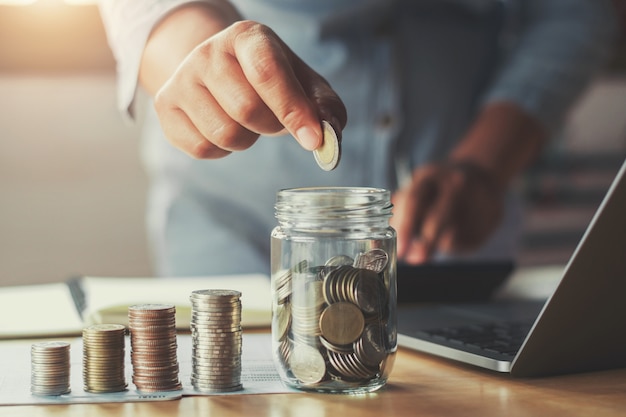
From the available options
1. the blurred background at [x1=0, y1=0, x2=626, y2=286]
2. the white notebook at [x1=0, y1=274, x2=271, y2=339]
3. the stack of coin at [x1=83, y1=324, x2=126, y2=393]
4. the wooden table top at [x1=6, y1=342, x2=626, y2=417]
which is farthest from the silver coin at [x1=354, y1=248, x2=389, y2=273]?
the blurred background at [x1=0, y1=0, x2=626, y2=286]

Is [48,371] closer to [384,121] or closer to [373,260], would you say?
[373,260]

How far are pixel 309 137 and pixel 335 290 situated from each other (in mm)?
124

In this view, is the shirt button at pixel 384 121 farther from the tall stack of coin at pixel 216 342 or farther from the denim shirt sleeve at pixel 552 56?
the tall stack of coin at pixel 216 342

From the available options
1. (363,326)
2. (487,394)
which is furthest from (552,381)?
(363,326)

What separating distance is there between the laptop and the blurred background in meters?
2.18

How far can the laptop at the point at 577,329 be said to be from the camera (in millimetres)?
664

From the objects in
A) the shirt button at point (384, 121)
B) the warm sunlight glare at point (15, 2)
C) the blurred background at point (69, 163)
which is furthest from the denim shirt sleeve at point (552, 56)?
the warm sunlight glare at point (15, 2)

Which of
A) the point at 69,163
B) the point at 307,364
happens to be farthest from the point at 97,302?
the point at 69,163

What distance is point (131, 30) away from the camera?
0.92 meters

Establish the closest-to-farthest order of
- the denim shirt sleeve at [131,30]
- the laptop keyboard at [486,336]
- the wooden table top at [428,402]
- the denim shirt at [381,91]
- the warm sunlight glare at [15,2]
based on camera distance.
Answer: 1. the wooden table top at [428,402]
2. the laptop keyboard at [486,336]
3. the denim shirt sleeve at [131,30]
4. the denim shirt at [381,91]
5. the warm sunlight glare at [15,2]

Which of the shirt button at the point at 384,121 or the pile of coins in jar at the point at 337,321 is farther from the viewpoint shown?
the shirt button at the point at 384,121

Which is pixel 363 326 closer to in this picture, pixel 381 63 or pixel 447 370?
pixel 447 370

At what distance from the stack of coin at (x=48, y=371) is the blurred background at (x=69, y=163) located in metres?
2.20

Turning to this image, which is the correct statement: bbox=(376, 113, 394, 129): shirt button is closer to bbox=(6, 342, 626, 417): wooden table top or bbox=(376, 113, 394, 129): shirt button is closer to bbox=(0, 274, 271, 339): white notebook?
bbox=(0, 274, 271, 339): white notebook
